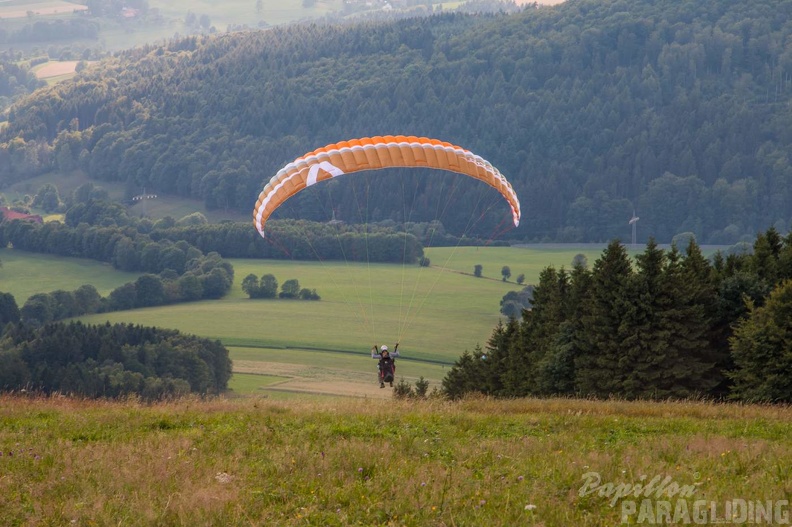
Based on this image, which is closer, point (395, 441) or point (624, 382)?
point (395, 441)

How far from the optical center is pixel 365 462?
593 inches

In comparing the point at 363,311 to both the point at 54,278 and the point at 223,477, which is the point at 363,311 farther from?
the point at 223,477

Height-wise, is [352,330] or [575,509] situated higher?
[575,509]

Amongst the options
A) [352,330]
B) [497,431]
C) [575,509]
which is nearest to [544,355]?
[497,431]

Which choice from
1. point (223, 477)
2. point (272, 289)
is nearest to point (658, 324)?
point (223, 477)

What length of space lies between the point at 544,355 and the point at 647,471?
33.9 meters

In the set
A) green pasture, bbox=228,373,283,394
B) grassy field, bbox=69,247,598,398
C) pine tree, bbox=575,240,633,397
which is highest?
pine tree, bbox=575,240,633,397

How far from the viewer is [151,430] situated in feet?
62.7

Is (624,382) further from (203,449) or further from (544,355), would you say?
(203,449)

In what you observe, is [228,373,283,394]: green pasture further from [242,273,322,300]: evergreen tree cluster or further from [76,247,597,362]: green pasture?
[242,273,322,300]: evergreen tree cluster

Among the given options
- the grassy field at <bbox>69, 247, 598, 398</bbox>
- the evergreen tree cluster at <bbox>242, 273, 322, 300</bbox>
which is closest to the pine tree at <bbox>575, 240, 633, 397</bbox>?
the grassy field at <bbox>69, 247, 598, 398</bbox>

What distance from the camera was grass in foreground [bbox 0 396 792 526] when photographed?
12.9 metres

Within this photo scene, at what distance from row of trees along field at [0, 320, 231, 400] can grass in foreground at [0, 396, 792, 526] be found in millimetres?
95576

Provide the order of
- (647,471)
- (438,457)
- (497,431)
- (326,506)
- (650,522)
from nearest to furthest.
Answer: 1. (650,522)
2. (326,506)
3. (647,471)
4. (438,457)
5. (497,431)
